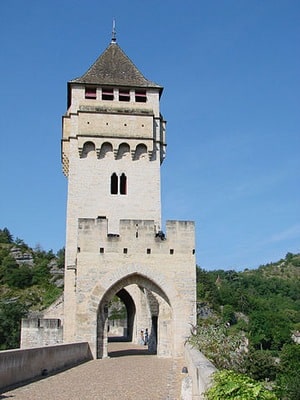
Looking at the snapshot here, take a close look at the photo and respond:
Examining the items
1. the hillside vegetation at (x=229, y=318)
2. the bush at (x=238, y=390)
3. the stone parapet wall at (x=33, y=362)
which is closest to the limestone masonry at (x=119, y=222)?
the hillside vegetation at (x=229, y=318)

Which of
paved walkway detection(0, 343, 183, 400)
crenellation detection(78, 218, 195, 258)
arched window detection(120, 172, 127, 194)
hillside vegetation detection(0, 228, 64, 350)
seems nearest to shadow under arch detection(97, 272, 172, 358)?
crenellation detection(78, 218, 195, 258)

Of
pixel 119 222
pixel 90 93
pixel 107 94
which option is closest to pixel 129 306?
pixel 119 222

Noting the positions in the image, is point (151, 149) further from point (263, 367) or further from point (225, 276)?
point (225, 276)

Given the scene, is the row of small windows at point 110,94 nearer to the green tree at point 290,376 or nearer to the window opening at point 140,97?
the window opening at point 140,97

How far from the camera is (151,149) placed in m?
A: 25.0

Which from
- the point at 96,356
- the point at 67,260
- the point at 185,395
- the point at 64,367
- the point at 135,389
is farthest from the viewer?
the point at 67,260

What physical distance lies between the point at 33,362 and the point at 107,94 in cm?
1694

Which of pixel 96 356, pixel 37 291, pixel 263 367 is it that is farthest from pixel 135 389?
pixel 37 291

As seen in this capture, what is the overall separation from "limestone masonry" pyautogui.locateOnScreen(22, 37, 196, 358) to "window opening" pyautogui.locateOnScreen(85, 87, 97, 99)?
5cm

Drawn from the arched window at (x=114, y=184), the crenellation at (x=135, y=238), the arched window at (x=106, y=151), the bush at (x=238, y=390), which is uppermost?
the arched window at (x=106, y=151)

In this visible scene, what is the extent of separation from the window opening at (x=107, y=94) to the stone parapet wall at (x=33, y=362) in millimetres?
13582

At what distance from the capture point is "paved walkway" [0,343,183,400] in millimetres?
9031

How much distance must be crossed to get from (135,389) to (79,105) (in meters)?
17.5

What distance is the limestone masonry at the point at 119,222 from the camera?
1789 cm
